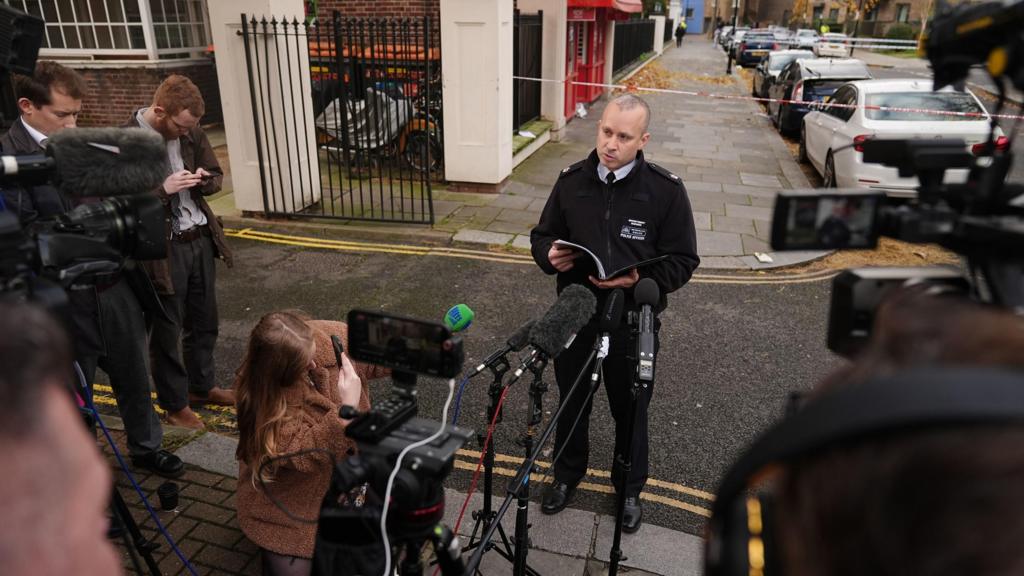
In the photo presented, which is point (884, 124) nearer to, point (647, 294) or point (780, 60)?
point (647, 294)

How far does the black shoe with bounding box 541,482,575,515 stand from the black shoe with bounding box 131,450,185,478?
205cm

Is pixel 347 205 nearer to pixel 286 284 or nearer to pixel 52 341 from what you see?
pixel 286 284

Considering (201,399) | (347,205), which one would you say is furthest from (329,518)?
(347,205)

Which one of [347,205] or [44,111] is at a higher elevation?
[44,111]

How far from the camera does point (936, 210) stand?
1.20 m

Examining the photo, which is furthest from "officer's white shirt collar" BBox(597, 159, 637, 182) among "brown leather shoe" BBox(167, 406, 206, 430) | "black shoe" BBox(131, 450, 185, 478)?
"brown leather shoe" BBox(167, 406, 206, 430)

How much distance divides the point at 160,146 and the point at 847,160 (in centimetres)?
853

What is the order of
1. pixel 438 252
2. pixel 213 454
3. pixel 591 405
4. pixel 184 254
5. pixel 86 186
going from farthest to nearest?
pixel 438 252 → pixel 184 254 → pixel 213 454 → pixel 591 405 → pixel 86 186

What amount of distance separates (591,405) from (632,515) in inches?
23.2

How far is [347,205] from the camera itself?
909 cm

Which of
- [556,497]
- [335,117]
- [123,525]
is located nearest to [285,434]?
[123,525]

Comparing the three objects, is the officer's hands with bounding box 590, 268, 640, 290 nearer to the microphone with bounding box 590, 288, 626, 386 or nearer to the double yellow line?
the microphone with bounding box 590, 288, 626, 386

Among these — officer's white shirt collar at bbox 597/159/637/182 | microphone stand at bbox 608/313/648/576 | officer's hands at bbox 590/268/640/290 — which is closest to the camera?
microphone stand at bbox 608/313/648/576

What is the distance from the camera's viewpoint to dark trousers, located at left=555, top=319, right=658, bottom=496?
329cm
